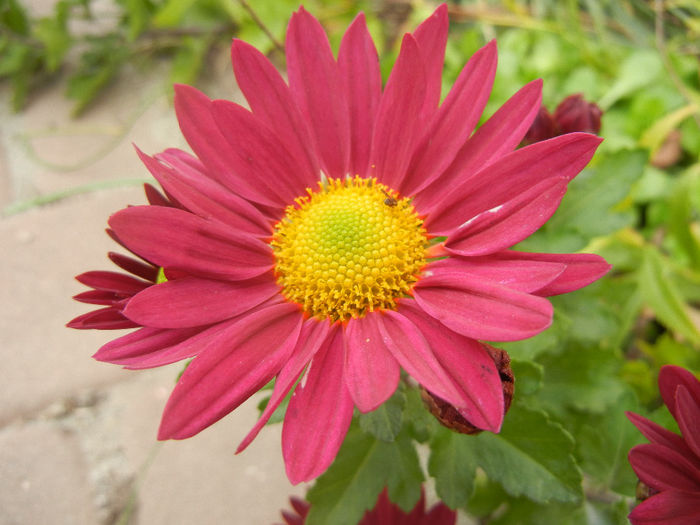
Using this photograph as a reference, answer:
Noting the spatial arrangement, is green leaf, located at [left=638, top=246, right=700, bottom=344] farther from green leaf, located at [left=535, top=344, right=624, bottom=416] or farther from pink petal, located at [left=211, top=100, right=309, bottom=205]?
pink petal, located at [left=211, top=100, right=309, bottom=205]

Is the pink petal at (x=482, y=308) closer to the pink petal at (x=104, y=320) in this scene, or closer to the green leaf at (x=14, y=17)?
the pink petal at (x=104, y=320)

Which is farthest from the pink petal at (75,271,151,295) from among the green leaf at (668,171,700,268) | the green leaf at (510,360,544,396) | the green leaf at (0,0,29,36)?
the green leaf at (0,0,29,36)

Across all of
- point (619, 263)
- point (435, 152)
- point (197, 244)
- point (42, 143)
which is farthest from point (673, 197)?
point (42, 143)

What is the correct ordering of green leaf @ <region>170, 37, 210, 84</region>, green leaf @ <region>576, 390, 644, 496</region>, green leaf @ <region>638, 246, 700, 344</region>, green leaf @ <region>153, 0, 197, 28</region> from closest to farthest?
green leaf @ <region>576, 390, 644, 496</region> → green leaf @ <region>638, 246, 700, 344</region> → green leaf @ <region>153, 0, 197, 28</region> → green leaf @ <region>170, 37, 210, 84</region>

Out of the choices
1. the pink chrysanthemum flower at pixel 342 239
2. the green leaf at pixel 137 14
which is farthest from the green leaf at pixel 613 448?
the green leaf at pixel 137 14

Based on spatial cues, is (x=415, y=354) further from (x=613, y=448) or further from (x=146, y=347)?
(x=613, y=448)

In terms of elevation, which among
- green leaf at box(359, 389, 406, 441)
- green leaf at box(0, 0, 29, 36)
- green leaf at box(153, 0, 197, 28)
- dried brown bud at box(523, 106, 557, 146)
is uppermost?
green leaf at box(0, 0, 29, 36)

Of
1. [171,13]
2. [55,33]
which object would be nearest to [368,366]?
[171,13]

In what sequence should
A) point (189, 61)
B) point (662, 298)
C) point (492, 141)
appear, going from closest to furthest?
point (492, 141) → point (662, 298) → point (189, 61)
